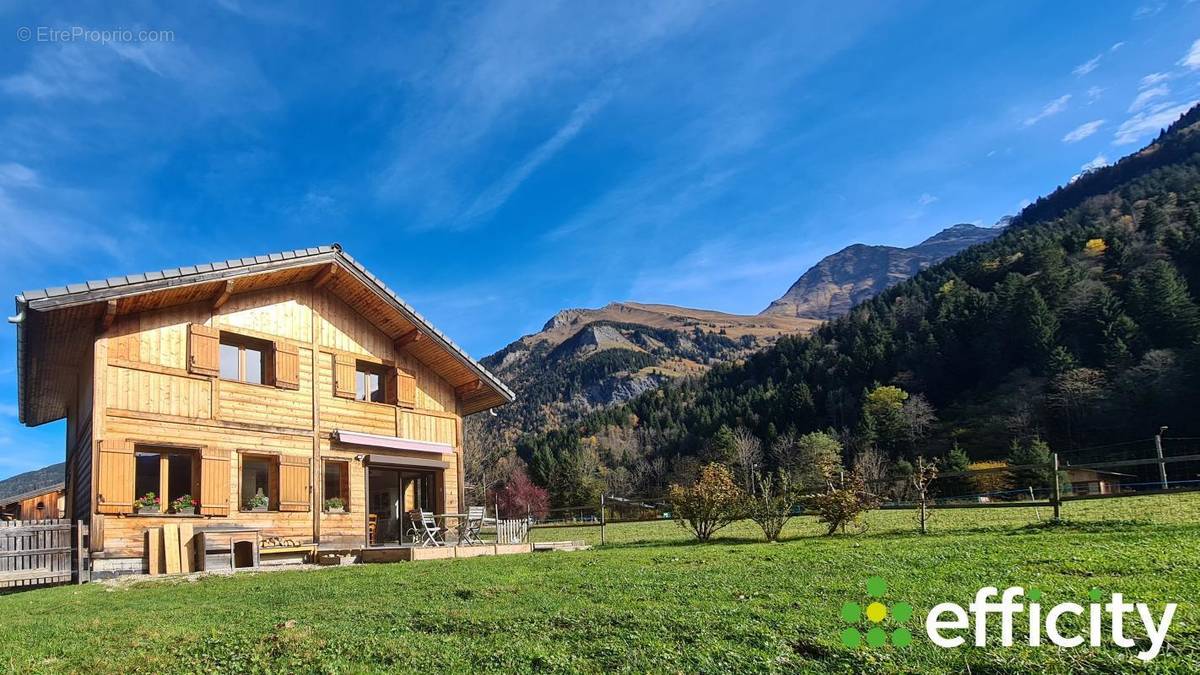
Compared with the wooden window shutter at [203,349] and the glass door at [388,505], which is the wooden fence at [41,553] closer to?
the wooden window shutter at [203,349]

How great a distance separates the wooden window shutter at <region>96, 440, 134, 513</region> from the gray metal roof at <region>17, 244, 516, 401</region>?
2.99 meters

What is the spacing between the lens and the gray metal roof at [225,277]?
14.6m

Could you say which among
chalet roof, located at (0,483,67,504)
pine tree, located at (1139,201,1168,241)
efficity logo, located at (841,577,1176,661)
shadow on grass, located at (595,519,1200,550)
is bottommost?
shadow on grass, located at (595,519,1200,550)

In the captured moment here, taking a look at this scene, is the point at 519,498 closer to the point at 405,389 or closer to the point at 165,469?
the point at 405,389

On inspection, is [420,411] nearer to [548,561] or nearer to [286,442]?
[286,442]

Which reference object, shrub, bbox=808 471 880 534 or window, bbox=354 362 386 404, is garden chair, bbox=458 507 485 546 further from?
shrub, bbox=808 471 880 534

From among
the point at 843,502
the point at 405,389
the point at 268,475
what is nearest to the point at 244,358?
the point at 268,475

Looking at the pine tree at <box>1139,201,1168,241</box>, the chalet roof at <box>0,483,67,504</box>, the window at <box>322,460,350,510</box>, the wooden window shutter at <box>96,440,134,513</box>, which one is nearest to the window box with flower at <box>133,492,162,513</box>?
the wooden window shutter at <box>96,440,134,513</box>

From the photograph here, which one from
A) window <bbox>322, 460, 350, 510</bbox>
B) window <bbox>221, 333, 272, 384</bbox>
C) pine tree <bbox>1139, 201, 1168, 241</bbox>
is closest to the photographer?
window <bbox>221, 333, 272, 384</bbox>

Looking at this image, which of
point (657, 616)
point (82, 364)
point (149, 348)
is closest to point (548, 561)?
point (657, 616)

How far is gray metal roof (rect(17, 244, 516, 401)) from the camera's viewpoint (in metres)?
14.6

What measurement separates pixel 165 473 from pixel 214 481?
983mm

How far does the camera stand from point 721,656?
4973mm

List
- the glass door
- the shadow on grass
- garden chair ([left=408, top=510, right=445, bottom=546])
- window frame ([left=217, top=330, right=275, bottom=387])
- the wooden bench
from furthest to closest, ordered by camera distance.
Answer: the glass door
garden chair ([left=408, top=510, right=445, bottom=546])
window frame ([left=217, top=330, right=275, bottom=387])
the wooden bench
the shadow on grass
